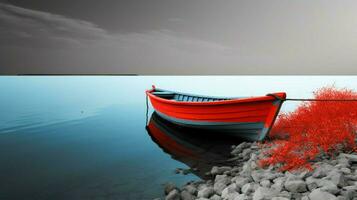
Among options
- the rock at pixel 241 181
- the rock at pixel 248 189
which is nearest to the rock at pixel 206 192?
the rock at pixel 241 181

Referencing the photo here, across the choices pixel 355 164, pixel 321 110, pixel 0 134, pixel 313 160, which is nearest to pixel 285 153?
pixel 313 160

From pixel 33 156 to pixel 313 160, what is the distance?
14.7m

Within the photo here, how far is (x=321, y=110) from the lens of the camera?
14148mm

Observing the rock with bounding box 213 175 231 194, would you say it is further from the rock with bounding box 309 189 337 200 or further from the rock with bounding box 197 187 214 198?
the rock with bounding box 309 189 337 200

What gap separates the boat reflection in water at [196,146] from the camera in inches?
543

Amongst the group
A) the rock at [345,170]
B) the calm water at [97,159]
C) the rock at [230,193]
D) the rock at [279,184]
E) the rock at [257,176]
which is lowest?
the calm water at [97,159]

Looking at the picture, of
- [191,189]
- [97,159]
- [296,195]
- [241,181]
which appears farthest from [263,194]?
[97,159]

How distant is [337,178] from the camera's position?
7.17 meters

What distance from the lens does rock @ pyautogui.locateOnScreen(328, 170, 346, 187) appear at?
704 cm

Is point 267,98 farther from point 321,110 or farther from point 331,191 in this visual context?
point 331,191

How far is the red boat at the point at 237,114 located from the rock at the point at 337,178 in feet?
18.5

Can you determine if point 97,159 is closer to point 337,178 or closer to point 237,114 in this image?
point 237,114

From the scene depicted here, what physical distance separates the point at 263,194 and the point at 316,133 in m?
A: 5.12

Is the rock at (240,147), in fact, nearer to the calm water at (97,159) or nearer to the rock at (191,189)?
the calm water at (97,159)
